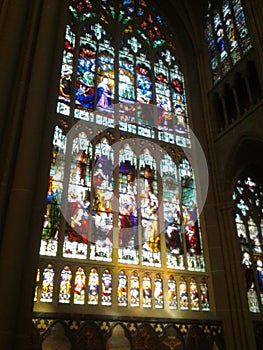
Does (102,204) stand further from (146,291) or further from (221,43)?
(221,43)

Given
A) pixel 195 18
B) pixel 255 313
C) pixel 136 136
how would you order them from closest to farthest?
pixel 255 313 < pixel 136 136 < pixel 195 18

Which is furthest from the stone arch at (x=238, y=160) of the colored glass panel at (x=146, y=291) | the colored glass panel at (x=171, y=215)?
the colored glass panel at (x=146, y=291)

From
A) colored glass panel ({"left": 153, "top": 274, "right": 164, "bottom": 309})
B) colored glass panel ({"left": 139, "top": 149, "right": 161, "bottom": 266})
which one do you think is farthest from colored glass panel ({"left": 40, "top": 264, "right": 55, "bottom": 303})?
colored glass panel ({"left": 153, "top": 274, "right": 164, "bottom": 309})

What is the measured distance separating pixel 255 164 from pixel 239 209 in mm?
1414

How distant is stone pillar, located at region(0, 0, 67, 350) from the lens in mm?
4297

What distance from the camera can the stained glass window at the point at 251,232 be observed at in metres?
9.27

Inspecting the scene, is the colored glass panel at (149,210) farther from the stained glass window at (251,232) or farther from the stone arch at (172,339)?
the stained glass window at (251,232)

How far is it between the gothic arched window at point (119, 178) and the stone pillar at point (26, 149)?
211 cm

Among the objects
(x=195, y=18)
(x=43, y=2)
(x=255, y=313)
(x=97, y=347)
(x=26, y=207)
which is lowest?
(x=97, y=347)

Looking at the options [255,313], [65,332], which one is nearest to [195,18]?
[255,313]

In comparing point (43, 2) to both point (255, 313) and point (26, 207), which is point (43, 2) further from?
point (255, 313)

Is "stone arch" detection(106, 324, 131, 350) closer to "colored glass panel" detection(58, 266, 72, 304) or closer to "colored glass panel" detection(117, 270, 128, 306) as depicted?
"colored glass panel" detection(117, 270, 128, 306)

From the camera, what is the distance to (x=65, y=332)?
6711mm

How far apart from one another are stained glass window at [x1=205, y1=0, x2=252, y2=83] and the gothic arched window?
4.46ft
